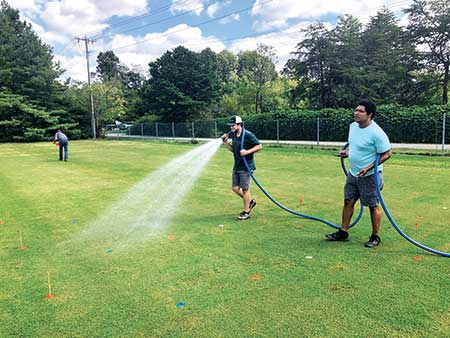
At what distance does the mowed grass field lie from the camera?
3.14 meters

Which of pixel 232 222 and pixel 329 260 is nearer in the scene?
pixel 329 260

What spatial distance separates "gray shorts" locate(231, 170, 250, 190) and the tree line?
35.0 m

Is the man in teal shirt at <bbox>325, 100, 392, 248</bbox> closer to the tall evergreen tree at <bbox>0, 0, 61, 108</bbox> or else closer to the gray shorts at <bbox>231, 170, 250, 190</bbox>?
the gray shorts at <bbox>231, 170, 250, 190</bbox>

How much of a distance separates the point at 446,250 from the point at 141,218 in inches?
190

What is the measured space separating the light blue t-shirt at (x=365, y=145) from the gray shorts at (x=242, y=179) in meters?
1.97

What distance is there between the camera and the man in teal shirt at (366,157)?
15.2 feet

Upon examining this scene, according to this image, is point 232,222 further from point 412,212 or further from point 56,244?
point 412,212

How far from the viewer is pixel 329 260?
448cm

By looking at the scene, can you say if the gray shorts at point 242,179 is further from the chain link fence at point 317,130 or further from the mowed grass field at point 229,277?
the chain link fence at point 317,130

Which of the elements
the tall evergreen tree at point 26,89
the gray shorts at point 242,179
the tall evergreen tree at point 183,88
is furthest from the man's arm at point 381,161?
the tall evergreen tree at point 183,88

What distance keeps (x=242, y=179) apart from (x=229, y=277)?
259 centimetres

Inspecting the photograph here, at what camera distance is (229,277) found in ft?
13.4

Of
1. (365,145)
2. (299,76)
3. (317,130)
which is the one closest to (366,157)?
(365,145)

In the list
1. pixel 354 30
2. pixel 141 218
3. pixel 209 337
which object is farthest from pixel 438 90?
pixel 209 337
